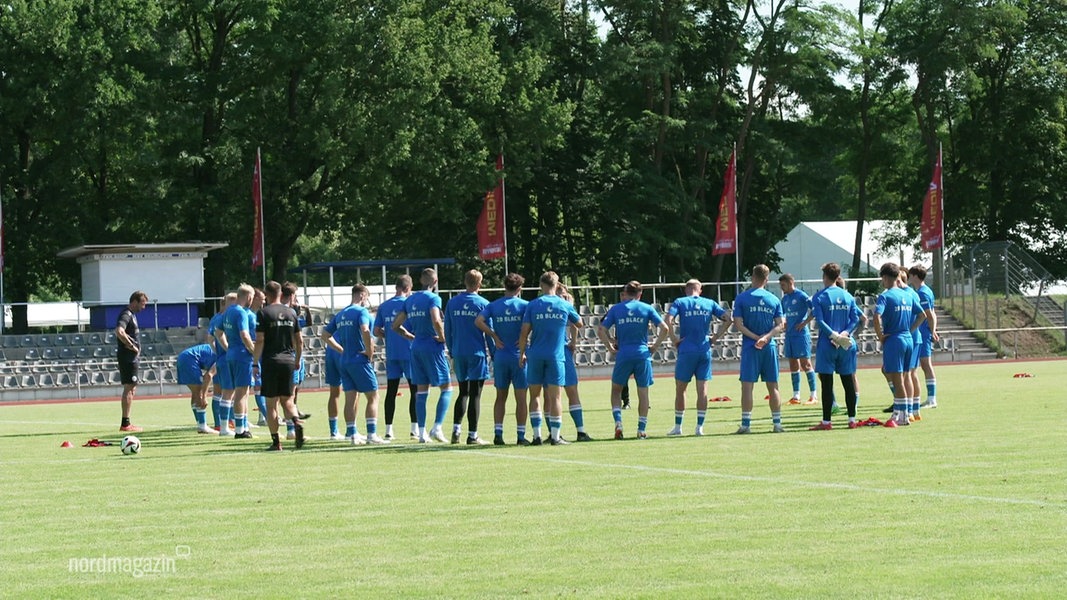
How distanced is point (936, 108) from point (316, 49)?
2775 cm

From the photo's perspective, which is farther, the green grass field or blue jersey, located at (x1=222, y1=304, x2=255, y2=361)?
blue jersey, located at (x1=222, y1=304, x2=255, y2=361)

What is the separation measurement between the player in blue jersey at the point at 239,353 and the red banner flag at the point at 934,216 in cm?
3211

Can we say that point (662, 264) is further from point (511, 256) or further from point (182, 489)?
point (182, 489)

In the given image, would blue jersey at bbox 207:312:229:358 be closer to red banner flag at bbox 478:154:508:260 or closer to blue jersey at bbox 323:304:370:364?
blue jersey at bbox 323:304:370:364

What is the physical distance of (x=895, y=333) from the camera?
18.3 metres

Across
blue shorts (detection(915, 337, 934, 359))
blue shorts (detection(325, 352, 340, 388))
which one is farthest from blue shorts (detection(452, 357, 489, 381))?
blue shorts (detection(915, 337, 934, 359))

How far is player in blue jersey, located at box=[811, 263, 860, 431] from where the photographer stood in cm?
1789

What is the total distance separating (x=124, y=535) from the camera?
997 cm

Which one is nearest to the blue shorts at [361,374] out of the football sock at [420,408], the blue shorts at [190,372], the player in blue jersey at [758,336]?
the football sock at [420,408]

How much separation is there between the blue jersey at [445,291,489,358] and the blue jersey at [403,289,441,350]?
201 millimetres

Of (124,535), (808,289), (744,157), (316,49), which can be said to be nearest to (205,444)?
(124,535)

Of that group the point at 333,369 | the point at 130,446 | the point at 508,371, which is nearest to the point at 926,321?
the point at 508,371

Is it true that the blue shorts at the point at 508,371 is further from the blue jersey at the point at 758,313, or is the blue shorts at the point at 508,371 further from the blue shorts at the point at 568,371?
the blue jersey at the point at 758,313

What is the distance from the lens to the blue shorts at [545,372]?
53.8 ft
